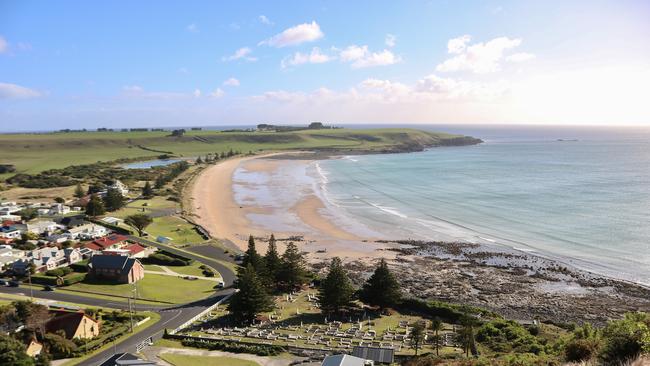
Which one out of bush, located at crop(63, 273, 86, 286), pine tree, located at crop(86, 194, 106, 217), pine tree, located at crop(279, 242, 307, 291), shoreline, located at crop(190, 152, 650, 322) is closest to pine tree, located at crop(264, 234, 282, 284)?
pine tree, located at crop(279, 242, 307, 291)

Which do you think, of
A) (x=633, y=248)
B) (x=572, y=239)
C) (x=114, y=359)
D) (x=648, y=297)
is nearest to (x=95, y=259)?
(x=114, y=359)

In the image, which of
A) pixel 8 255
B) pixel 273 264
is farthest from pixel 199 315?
pixel 8 255

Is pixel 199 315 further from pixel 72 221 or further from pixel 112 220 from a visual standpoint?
pixel 72 221

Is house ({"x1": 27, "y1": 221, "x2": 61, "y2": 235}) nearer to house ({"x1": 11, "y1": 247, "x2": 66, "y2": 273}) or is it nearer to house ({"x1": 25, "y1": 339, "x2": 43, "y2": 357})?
house ({"x1": 11, "y1": 247, "x2": 66, "y2": 273})

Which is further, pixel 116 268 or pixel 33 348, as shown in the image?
pixel 116 268

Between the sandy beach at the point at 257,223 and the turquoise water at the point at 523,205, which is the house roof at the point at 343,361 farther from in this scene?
the turquoise water at the point at 523,205

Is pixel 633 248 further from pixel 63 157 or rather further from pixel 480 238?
pixel 63 157

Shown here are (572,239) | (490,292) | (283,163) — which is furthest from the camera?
(283,163)
